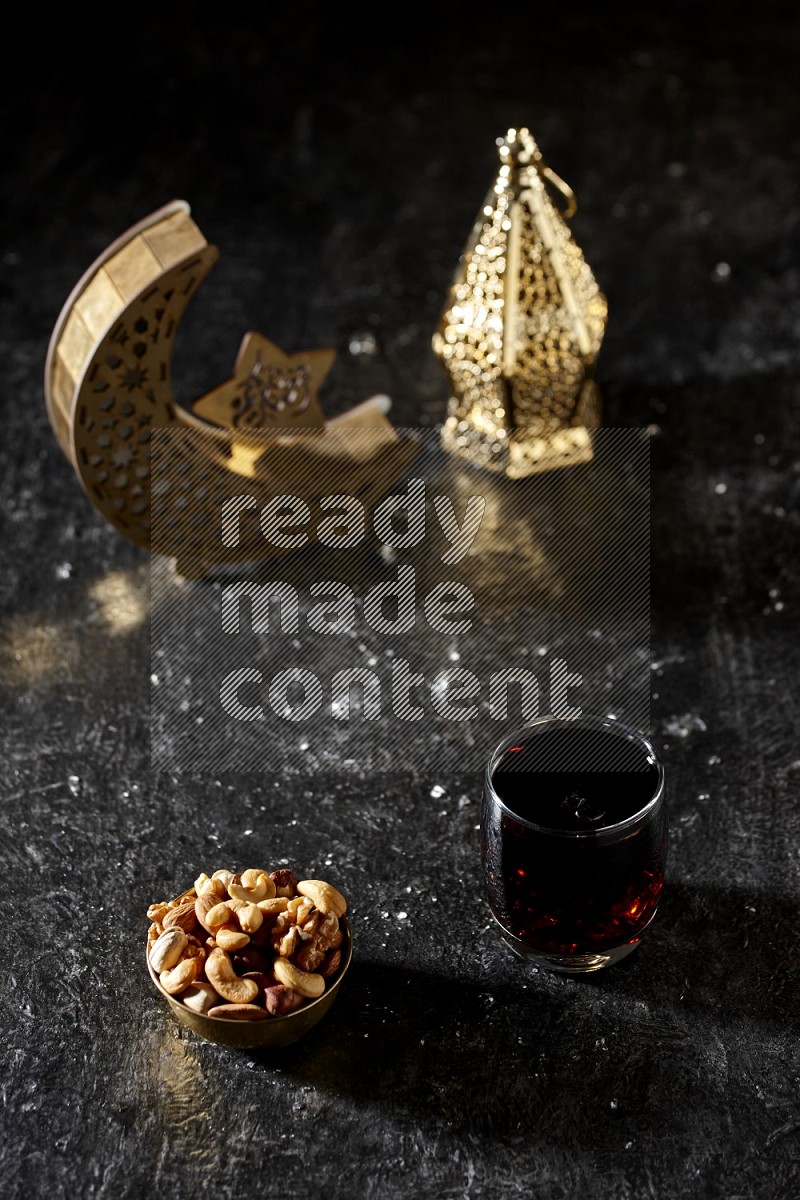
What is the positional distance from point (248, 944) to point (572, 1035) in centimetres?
17

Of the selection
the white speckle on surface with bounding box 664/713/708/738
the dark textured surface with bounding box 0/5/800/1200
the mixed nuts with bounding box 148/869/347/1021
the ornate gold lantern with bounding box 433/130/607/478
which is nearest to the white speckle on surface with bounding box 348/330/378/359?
the dark textured surface with bounding box 0/5/800/1200

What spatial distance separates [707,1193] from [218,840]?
324 millimetres

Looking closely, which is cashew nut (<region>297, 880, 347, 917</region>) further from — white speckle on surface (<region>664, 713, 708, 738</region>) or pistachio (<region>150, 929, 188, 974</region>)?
white speckle on surface (<region>664, 713, 708, 738</region>)

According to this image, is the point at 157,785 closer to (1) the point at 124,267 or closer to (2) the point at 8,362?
(1) the point at 124,267

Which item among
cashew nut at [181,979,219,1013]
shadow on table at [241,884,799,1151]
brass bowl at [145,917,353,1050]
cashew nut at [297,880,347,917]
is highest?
cashew nut at [181,979,219,1013]

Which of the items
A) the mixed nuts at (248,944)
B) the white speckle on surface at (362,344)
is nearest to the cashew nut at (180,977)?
the mixed nuts at (248,944)

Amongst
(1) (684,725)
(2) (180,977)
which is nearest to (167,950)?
(2) (180,977)

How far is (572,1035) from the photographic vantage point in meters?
0.79

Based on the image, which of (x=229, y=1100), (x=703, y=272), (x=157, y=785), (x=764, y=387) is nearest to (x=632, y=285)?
(x=703, y=272)

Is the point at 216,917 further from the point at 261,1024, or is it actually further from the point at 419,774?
the point at 419,774

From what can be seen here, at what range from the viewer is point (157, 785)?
93 cm

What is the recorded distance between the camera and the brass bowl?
746 millimetres

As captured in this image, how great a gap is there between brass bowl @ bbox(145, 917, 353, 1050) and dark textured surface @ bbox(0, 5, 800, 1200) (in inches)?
1.0

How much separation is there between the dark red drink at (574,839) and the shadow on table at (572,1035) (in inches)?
1.0
